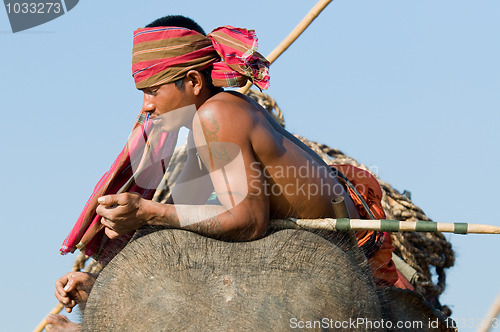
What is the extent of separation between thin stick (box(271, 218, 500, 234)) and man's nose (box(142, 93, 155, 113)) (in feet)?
2.41

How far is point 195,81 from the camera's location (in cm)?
377

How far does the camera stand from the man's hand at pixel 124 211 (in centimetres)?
334

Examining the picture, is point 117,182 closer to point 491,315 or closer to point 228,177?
point 228,177

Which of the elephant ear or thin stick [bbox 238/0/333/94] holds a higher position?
thin stick [bbox 238/0/333/94]

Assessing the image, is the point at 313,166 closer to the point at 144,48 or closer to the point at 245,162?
the point at 245,162

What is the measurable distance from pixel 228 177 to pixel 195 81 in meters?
0.53

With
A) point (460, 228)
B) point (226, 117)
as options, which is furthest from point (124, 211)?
point (460, 228)

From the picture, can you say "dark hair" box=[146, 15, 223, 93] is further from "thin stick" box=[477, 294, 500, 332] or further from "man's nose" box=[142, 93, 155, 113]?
"thin stick" box=[477, 294, 500, 332]

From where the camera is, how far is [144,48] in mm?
3785

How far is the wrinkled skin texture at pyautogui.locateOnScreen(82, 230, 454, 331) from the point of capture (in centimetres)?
302

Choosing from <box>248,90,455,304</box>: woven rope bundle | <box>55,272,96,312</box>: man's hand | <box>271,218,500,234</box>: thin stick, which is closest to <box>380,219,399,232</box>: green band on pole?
<box>271,218,500,234</box>: thin stick

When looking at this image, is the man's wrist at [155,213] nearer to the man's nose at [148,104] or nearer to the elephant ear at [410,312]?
the man's nose at [148,104]

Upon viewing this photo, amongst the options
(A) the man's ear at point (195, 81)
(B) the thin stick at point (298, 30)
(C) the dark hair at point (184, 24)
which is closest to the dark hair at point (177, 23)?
(C) the dark hair at point (184, 24)

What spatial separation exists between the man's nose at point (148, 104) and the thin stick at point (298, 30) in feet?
5.95
